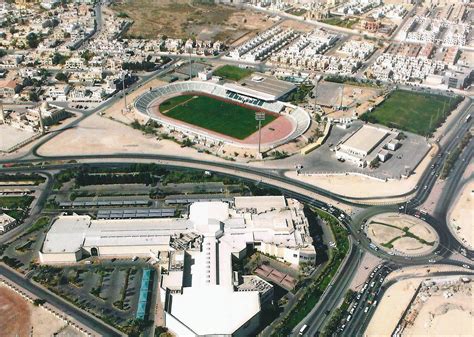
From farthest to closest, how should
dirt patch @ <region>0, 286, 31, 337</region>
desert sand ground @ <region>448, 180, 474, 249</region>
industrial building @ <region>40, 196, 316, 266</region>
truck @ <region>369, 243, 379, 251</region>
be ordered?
desert sand ground @ <region>448, 180, 474, 249</region> < truck @ <region>369, 243, 379, 251</region> < industrial building @ <region>40, 196, 316, 266</region> < dirt patch @ <region>0, 286, 31, 337</region>

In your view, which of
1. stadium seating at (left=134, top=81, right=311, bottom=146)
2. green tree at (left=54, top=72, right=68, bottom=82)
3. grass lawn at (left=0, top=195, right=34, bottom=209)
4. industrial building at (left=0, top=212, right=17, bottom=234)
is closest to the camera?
industrial building at (left=0, top=212, right=17, bottom=234)

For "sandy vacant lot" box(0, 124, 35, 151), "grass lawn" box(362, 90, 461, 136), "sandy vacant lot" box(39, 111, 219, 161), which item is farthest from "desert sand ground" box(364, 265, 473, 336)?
"sandy vacant lot" box(0, 124, 35, 151)

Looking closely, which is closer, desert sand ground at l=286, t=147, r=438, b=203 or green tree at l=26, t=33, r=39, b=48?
desert sand ground at l=286, t=147, r=438, b=203

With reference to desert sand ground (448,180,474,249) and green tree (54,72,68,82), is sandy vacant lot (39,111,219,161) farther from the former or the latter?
desert sand ground (448,180,474,249)

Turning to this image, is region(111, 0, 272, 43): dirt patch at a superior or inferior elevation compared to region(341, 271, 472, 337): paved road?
superior

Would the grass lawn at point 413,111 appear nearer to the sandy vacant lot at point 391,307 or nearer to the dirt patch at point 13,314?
the sandy vacant lot at point 391,307

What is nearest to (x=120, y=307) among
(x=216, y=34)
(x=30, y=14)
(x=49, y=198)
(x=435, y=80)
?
(x=49, y=198)

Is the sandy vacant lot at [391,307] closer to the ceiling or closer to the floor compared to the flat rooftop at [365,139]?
closer to the floor

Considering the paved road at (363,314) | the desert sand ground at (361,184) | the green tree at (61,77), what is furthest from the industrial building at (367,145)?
the green tree at (61,77)
